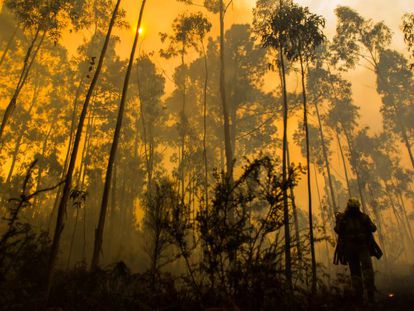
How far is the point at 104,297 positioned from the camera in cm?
602

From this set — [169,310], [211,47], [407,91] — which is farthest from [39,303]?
[407,91]

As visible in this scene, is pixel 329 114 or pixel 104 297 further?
pixel 329 114

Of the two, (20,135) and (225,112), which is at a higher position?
(20,135)

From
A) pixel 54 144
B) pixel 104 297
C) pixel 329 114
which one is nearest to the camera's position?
pixel 104 297

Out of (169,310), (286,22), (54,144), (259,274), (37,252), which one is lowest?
(169,310)

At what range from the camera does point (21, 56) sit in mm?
26859

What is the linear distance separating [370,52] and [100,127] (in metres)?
22.0

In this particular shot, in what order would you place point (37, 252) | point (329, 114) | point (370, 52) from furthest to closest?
point (329, 114) < point (370, 52) < point (37, 252)

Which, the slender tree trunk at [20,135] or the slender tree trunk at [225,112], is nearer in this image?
the slender tree trunk at [225,112]

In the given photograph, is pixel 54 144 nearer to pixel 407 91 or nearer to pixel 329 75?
pixel 329 75

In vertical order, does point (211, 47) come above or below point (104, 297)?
above

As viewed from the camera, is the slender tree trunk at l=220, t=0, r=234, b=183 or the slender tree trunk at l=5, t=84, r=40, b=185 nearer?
the slender tree trunk at l=220, t=0, r=234, b=183

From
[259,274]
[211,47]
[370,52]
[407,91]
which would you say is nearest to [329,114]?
[370,52]

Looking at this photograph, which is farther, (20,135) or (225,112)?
(20,135)
